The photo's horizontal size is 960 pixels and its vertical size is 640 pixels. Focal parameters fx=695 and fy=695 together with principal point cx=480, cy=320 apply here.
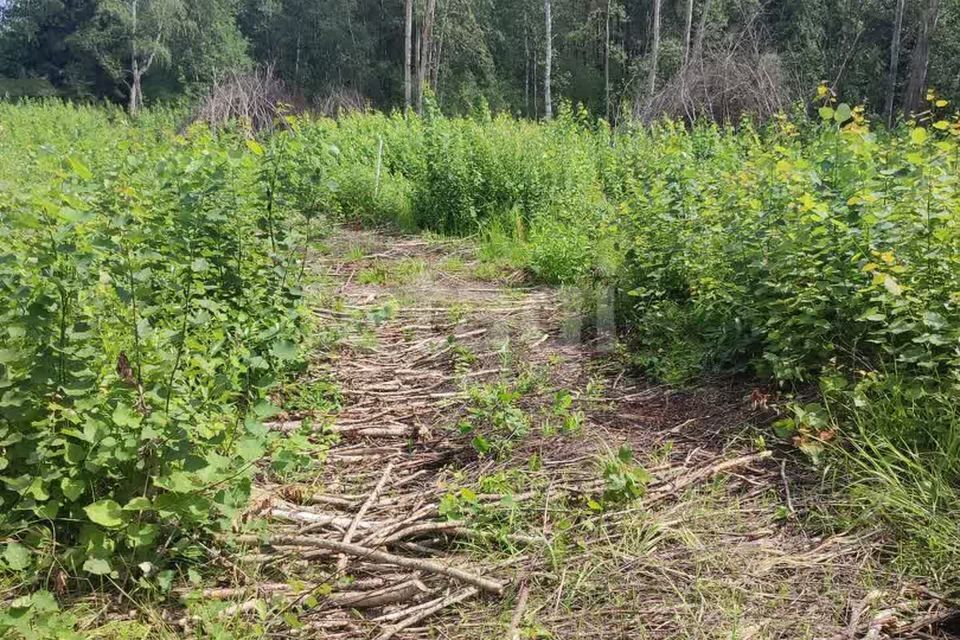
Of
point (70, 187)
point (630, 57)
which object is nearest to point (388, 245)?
point (70, 187)

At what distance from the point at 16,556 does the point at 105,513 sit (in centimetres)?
24

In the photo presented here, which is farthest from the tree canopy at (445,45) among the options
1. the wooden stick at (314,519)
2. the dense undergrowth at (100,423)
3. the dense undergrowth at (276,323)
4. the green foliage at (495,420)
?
the wooden stick at (314,519)

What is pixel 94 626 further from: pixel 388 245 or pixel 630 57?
pixel 630 57

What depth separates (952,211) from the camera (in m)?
2.78

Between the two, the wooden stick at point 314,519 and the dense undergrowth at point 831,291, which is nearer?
the dense undergrowth at point 831,291

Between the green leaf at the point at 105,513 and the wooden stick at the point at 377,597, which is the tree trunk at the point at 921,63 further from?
the green leaf at the point at 105,513

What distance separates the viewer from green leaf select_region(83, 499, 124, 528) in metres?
1.98

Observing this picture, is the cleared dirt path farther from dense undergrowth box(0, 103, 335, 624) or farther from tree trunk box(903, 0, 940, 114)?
tree trunk box(903, 0, 940, 114)

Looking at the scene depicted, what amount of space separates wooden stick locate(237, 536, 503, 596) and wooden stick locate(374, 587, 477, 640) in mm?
41

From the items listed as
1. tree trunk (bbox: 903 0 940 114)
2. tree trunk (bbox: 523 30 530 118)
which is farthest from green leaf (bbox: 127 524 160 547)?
tree trunk (bbox: 523 30 530 118)

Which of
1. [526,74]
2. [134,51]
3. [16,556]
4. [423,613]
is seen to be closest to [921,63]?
[526,74]

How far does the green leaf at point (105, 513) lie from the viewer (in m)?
1.98

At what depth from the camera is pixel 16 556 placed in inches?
76.2

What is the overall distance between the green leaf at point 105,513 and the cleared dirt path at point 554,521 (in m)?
0.48
